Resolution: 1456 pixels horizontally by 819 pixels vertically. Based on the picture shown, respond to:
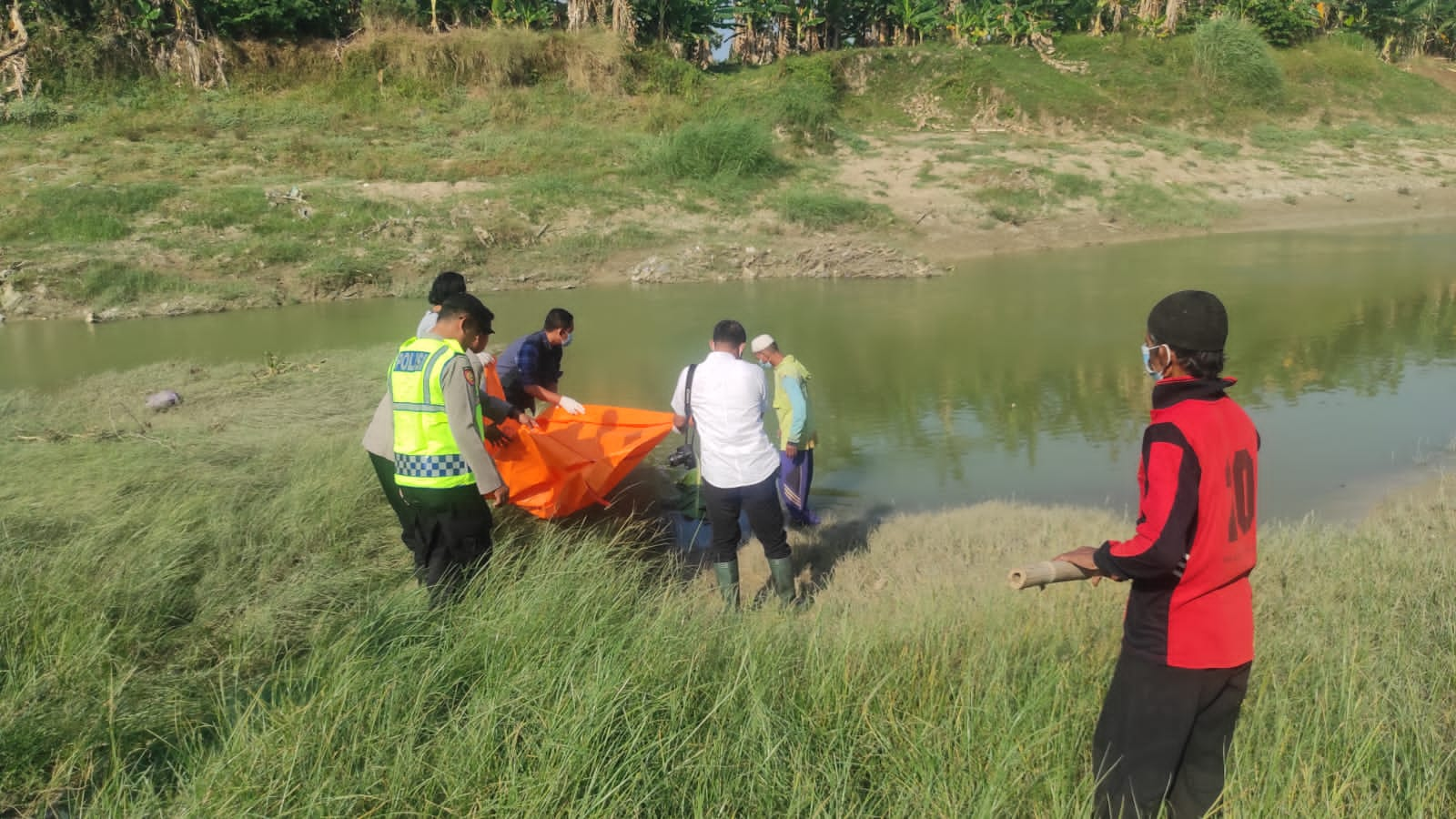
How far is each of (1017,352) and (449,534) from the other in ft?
30.8

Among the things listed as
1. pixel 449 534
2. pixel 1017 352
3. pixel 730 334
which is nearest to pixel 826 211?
pixel 1017 352

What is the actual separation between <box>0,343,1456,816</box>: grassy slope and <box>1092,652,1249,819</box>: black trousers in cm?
11

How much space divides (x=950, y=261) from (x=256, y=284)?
13.3m

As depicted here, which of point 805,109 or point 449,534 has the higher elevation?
point 805,109

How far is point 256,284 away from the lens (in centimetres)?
1680

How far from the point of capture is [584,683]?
3.07 meters

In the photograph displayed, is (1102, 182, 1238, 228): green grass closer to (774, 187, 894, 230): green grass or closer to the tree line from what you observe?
(774, 187, 894, 230): green grass

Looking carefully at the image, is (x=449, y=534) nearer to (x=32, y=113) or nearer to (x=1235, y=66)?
(x=32, y=113)

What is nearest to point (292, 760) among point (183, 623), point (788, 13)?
point (183, 623)

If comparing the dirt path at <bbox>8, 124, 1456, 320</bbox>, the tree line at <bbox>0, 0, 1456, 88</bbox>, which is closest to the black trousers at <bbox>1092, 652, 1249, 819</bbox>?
the dirt path at <bbox>8, 124, 1456, 320</bbox>

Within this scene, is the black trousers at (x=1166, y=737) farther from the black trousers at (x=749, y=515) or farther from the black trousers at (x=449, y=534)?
the black trousers at (x=449, y=534)

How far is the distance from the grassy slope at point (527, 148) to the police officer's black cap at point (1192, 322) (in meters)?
16.6

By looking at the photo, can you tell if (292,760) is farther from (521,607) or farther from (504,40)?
(504,40)

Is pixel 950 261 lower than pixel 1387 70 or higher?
lower
